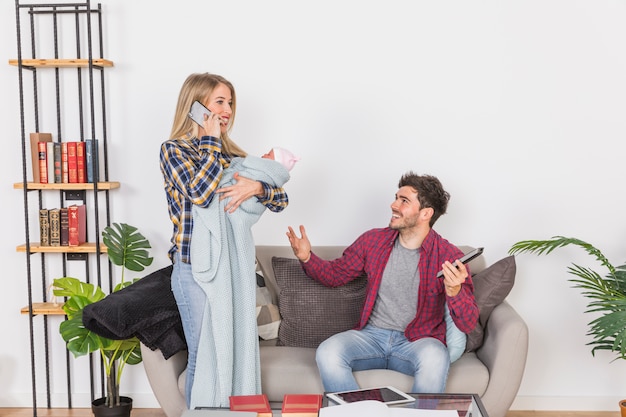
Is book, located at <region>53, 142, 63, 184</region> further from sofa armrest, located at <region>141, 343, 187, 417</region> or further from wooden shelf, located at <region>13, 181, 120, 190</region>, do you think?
sofa armrest, located at <region>141, 343, 187, 417</region>

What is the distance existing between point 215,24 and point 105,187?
0.91 metres

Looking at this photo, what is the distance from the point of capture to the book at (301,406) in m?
2.21

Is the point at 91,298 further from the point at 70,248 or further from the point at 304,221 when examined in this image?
the point at 304,221

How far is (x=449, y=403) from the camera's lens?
2275 mm

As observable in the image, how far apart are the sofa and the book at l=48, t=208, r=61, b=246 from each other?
928 millimetres

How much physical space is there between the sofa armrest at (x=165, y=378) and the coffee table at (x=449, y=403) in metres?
0.81

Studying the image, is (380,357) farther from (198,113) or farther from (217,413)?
(198,113)

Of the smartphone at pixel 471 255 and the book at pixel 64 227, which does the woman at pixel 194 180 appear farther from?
the book at pixel 64 227

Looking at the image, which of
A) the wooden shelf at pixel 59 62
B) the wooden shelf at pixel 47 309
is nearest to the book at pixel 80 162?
the wooden shelf at pixel 59 62

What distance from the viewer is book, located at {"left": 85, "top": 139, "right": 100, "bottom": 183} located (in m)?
3.51

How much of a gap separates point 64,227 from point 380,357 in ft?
5.22

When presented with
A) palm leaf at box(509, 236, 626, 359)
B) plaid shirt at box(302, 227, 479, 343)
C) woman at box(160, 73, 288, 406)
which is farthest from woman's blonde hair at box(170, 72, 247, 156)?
palm leaf at box(509, 236, 626, 359)

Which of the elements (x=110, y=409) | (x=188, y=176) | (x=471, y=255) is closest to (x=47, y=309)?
(x=110, y=409)

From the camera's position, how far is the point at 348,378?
283 cm
